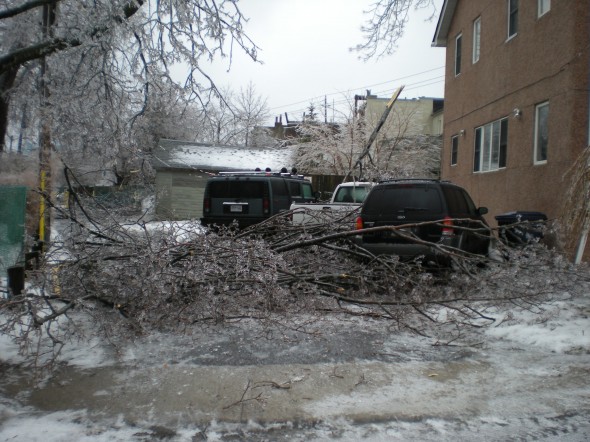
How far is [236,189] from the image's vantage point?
13.5m

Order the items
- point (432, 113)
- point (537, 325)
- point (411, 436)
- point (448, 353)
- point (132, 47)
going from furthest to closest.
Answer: point (432, 113) → point (132, 47) → point (537, 325) → point (448, 353) → point (411, 436)

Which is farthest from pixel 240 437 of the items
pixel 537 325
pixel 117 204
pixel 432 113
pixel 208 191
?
pixel 432 113

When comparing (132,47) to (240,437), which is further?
(132,47)

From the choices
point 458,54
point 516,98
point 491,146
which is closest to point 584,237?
point 516,98

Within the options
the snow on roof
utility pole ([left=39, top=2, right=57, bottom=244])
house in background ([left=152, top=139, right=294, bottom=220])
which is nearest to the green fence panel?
utility pole ([left=39, top=2, right=57, bottom=244])

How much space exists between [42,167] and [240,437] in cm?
674

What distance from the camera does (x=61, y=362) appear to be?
495 cm

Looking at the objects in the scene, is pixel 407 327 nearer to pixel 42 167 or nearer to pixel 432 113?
pixel 42 167

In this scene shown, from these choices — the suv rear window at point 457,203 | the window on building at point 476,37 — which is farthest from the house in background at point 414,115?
the suv rear window at point 457,203

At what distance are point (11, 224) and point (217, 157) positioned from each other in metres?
22.9

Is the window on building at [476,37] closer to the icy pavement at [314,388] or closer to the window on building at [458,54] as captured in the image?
the window on building at [458,54]

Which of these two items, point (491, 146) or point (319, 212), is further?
point (491, 146)

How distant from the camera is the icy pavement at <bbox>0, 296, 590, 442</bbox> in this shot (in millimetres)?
3656

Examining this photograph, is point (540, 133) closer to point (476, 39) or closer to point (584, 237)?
point (584, 237)
